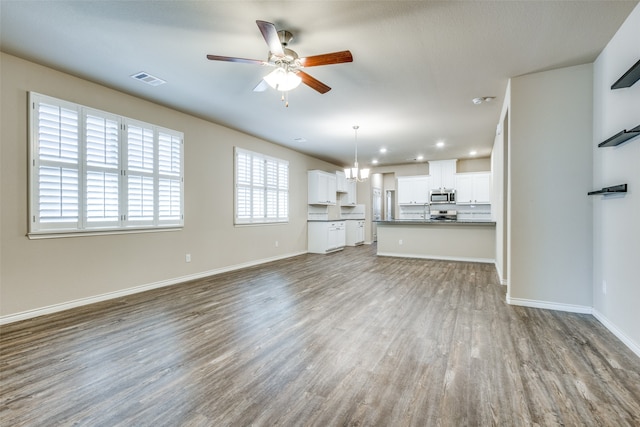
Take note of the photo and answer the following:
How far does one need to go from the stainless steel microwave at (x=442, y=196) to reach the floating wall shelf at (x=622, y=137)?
5772 millimetres

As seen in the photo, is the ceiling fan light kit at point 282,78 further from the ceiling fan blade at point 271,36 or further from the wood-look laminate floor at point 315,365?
the wood-look laminate floor at point 315,365

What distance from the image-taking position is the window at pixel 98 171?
327cm

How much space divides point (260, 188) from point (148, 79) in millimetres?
3217

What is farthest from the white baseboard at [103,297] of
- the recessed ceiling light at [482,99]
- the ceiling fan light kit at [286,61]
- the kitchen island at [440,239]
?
the recessed ceiling light at [482,99]

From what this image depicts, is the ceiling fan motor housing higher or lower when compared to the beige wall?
higher

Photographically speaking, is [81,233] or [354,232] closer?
[81,233]

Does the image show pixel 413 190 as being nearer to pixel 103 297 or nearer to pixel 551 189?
pixel 551 189

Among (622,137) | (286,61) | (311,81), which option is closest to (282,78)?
(286,61)

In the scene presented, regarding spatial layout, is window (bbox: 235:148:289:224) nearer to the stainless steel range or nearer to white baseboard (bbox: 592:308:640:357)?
the stainless steel range

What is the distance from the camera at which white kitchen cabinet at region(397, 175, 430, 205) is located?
901 cm

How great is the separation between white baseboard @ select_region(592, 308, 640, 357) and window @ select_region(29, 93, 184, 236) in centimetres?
546

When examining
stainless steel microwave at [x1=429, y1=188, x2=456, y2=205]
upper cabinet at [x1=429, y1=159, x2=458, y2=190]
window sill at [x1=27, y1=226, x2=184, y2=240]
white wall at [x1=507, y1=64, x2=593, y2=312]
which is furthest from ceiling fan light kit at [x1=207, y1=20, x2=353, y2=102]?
upper cabinet at [x1=429, y1=159, x2=458, y2=190]

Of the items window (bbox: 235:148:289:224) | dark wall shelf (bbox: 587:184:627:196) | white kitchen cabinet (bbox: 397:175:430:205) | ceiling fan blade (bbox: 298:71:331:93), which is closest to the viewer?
dark wall shelf (bbox: 587:184:627:196)

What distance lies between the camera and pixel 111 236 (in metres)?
3.88
